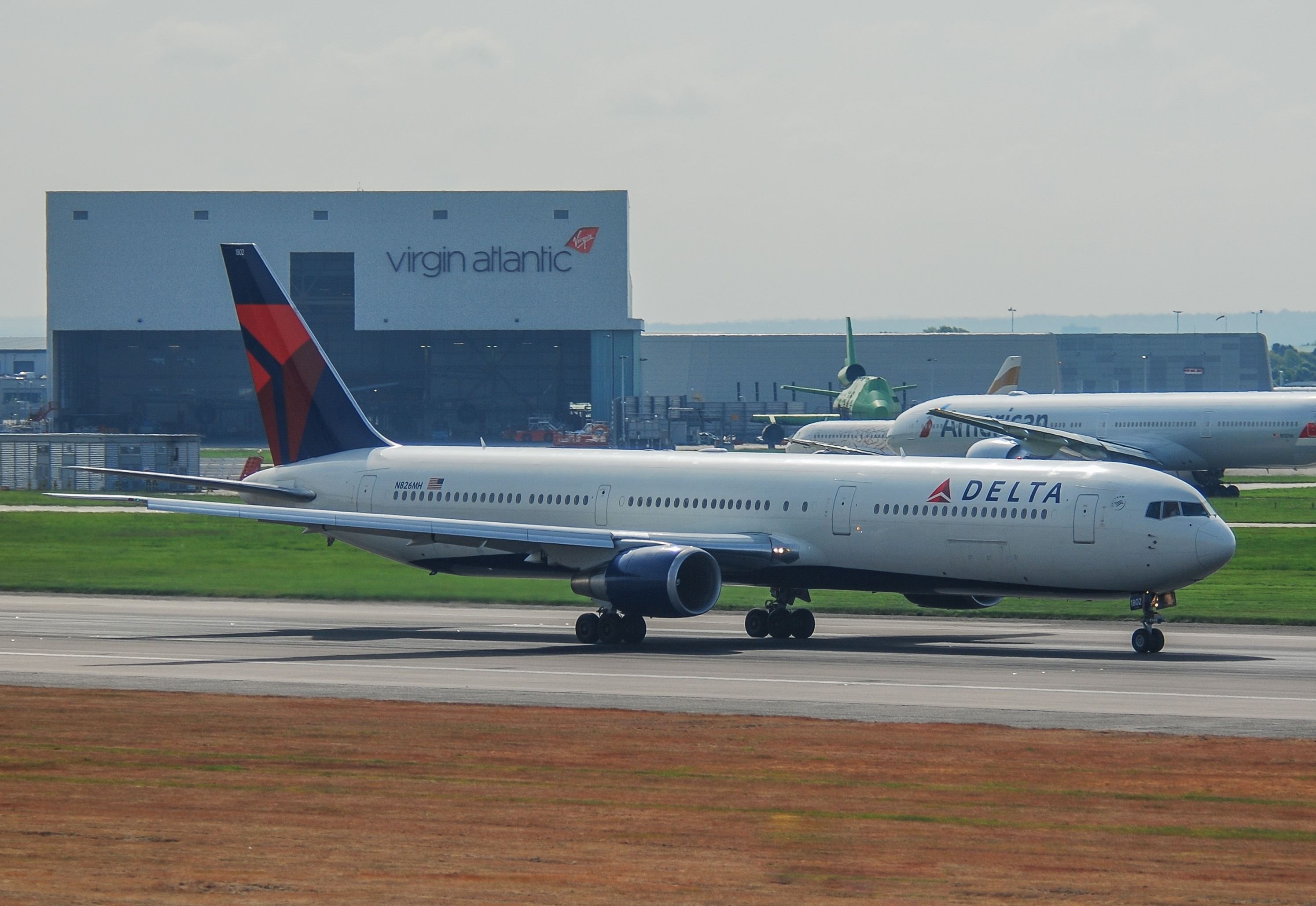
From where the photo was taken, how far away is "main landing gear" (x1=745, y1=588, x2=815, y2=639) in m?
36.8

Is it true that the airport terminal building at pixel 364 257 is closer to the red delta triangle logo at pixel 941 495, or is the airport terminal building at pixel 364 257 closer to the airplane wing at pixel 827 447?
the airplane wing at pixel 827 447

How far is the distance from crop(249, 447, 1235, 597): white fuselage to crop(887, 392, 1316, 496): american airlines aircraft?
4225 centimetres

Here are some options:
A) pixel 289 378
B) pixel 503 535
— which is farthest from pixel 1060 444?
pixel 503 535

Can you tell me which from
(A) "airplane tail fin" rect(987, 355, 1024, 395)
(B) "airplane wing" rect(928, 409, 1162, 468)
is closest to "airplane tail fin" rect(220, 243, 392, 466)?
(B) "airplane wing" rect(928, 409, 1162, 468)

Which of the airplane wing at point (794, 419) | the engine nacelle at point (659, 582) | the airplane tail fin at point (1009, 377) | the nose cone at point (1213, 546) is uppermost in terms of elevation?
the airplane tail fin at point (1009, 377)

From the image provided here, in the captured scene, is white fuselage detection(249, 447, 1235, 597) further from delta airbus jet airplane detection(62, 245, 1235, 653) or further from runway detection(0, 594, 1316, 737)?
runway detection(0, 594, 1316, 737)

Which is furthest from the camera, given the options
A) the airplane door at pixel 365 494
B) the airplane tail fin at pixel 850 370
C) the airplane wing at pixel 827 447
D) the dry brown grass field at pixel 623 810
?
the airplane tail fin at pixel 850 370

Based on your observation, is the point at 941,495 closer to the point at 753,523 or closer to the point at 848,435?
the point at 753,523

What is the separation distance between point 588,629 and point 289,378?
12392mm

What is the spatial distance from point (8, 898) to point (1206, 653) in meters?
25.7

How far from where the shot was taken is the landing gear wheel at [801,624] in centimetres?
3678

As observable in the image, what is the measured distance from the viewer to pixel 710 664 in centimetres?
3212

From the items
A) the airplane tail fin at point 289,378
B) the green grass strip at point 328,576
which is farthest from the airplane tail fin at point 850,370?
the airplane tail fin at point 289,378

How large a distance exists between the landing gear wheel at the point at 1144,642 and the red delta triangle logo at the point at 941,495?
15.1ft
